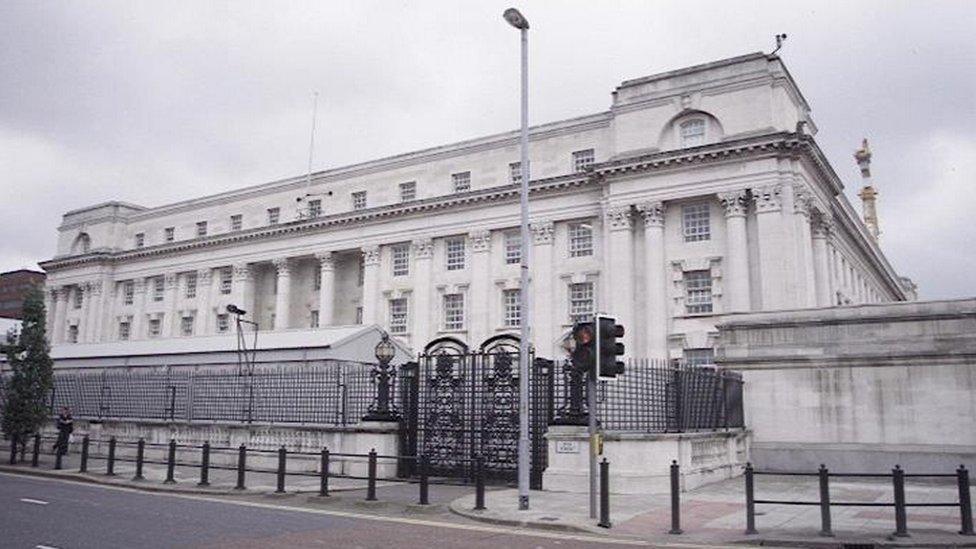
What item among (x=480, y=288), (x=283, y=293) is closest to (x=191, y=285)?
Result: (x=283, y=293)

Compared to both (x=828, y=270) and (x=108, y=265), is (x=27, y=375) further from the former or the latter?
(x=108, y=265)

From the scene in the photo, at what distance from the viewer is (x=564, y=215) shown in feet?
163

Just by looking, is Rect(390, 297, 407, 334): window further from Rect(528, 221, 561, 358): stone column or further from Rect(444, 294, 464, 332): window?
Rect(528, 221, 561, 358): stone column

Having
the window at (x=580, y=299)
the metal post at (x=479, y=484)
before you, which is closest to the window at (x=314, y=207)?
the window at (x=580, y=299)

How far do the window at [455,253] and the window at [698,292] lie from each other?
16.5 m

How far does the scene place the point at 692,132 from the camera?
44.5 metres

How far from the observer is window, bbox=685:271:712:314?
43.1m

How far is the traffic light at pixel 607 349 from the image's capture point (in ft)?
46.2

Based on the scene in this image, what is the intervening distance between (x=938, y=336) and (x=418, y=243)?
3790 centimetres

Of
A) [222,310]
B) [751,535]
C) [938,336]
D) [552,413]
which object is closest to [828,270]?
[938,336]

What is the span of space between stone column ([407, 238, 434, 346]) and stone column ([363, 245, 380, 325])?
3.08m

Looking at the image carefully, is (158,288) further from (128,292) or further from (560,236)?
(560,236)

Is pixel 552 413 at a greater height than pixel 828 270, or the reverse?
pixel 828 270

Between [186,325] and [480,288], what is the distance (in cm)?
3098
